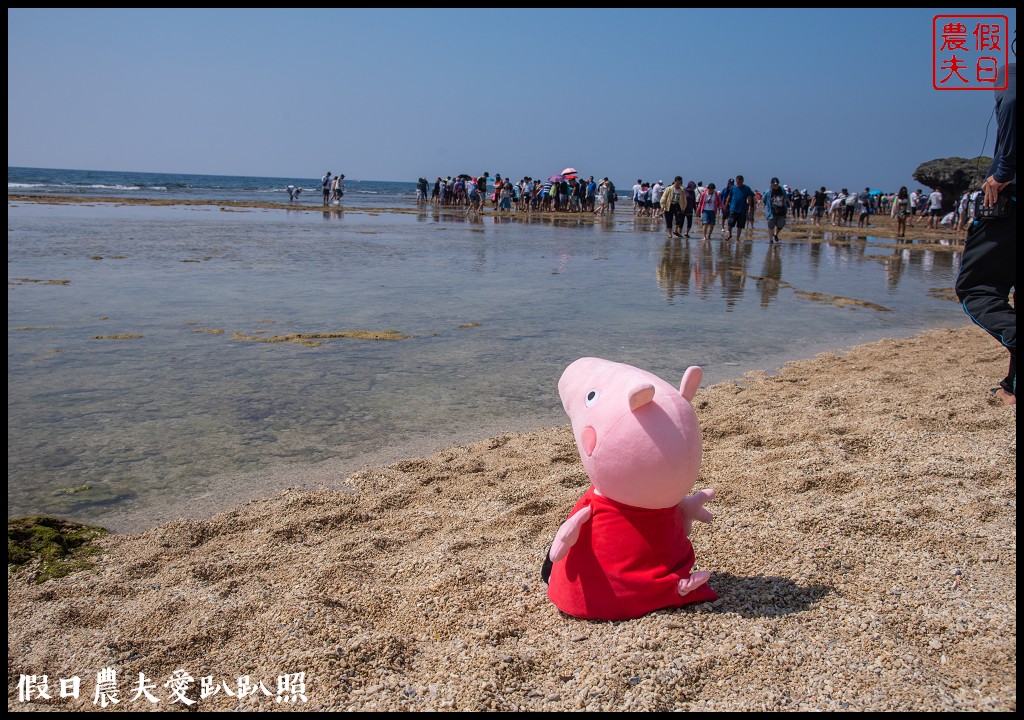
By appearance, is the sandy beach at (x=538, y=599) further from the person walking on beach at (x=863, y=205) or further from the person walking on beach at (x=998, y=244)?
the person walking on beach at (x=863, y=205)

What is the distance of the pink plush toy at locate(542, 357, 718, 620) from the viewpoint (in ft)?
8.64

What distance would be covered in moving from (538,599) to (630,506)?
0.54 meters

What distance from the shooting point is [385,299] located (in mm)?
9945

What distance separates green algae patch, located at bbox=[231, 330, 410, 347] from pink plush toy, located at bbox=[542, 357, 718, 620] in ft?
16.3

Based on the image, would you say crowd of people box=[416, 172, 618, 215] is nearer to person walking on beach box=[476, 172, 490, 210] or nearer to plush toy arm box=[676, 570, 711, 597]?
person walking on beach box=[476, 172, 490, 210]

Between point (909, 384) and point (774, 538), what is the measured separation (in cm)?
311

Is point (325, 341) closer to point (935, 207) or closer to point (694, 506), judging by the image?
point (694, 506)

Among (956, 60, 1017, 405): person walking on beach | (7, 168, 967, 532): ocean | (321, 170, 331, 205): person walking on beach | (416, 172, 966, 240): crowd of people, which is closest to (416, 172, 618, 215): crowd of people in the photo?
(416, 172, 966, 240): crowd of people

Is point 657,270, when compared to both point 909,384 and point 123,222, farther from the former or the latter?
point 123,222

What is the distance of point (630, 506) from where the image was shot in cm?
275

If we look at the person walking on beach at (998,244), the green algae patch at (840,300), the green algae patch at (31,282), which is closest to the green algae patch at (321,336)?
the green algae patch at (31,282)

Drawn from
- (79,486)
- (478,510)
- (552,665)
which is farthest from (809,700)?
(79,486)

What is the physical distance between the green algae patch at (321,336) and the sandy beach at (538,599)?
10.8 ft

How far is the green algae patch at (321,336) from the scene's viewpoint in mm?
7375
